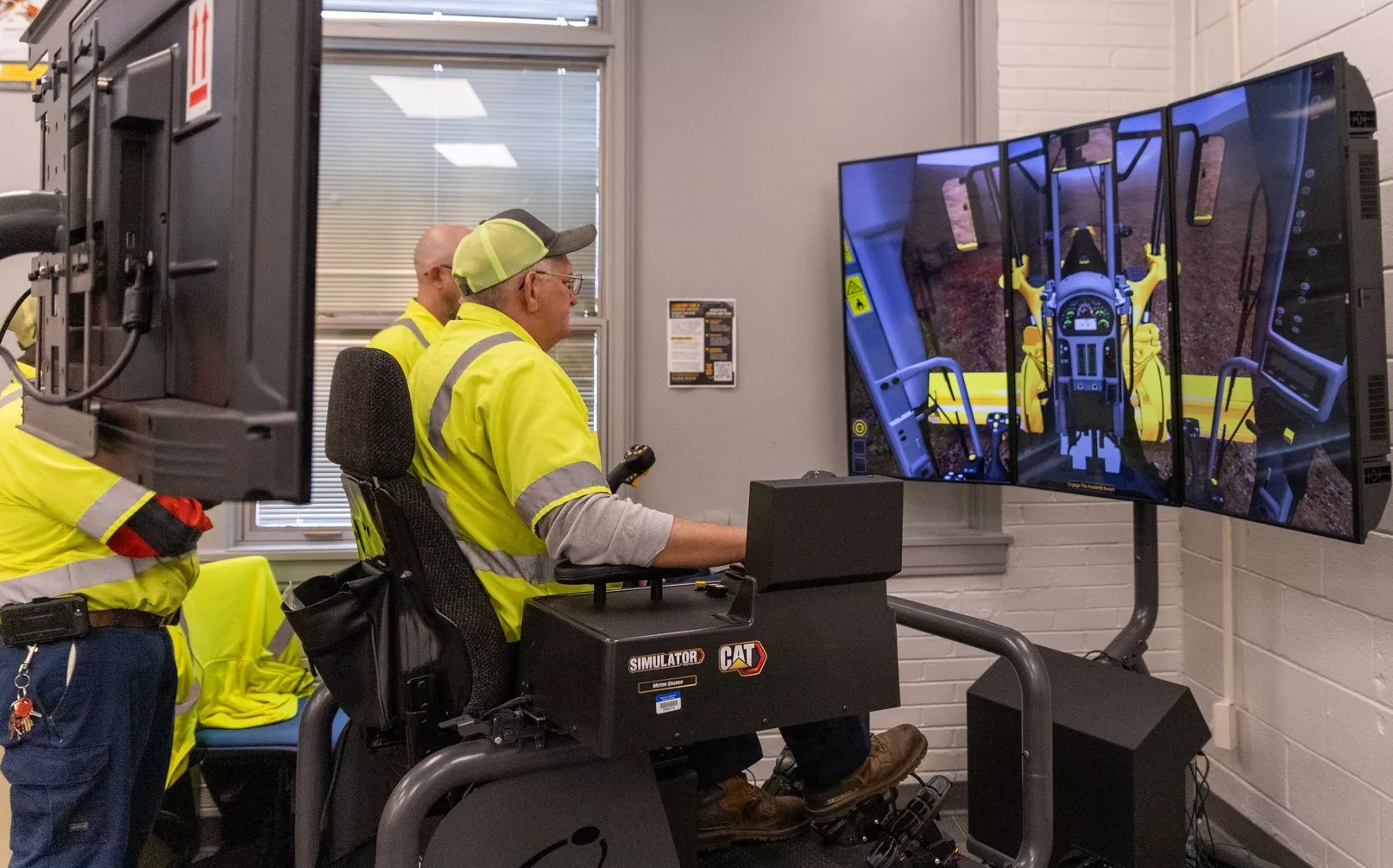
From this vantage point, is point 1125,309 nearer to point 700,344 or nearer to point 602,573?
point 700,344

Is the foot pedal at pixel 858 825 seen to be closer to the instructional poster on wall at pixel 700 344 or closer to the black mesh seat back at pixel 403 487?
the black mesh seat back at pixel 403 487

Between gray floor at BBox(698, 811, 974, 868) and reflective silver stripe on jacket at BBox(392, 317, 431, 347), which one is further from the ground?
reflective silver stripe on jacket at BBox(392, 317, 431, 347)

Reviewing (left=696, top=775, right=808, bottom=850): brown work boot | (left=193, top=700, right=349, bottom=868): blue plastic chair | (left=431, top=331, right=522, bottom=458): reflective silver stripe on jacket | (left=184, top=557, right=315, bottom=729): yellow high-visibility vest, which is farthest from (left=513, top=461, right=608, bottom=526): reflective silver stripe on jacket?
(left=184, top=557, right=315, bottom=729): yellow high-visibility vest

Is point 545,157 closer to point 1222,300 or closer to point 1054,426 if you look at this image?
point 1054,426

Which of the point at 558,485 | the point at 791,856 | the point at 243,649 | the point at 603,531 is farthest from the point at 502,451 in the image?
the point at 243,649

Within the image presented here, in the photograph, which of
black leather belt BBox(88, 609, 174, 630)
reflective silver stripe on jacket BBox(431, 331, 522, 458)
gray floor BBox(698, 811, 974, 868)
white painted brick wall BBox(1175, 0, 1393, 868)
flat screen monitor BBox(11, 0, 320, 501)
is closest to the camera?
flat screen monitor BBox(11, 0, 320, 501)

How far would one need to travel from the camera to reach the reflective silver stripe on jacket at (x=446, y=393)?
5.76ft

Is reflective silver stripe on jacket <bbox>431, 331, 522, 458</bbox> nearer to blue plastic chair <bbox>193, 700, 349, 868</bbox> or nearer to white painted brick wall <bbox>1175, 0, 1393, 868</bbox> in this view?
→ blue plastic chair <bbox>193, 700, 349, 868</bbox>

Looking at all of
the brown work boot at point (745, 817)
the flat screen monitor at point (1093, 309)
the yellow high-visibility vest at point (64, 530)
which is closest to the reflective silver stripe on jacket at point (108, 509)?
the yellow high-visibility vest at point (64, 530)

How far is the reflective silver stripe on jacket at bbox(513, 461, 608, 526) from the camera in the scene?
1633 millimetres

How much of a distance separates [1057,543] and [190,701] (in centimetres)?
270

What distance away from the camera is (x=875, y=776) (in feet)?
7.50

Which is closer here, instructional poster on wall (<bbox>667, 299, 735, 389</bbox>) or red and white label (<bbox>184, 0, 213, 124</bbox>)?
red and white label (<bbox>184, 0, 213, 124</bbox>)

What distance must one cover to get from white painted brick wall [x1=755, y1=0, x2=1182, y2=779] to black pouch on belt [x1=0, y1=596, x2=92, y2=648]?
6.73 feet
